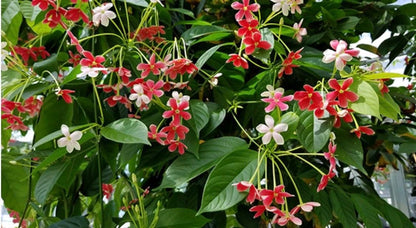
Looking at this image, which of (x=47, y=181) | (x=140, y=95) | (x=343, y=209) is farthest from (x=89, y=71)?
(x=343, y=209)

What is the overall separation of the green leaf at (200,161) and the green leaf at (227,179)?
29 mm

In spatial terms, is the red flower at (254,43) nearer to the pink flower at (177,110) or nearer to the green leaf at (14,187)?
the pink flower at (177,110)

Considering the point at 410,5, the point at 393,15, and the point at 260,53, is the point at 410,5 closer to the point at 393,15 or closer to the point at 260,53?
the point at 393,15

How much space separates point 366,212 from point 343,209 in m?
0.03

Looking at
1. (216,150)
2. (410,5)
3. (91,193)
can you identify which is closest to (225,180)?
(216,150)

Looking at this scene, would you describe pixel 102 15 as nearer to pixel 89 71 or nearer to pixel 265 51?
pixel 89 71

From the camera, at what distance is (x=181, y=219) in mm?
485

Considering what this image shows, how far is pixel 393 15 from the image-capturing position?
844 mm

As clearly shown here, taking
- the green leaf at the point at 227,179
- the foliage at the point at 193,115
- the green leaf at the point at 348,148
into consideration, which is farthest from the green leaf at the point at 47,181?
the green leaf at the point at 348,148

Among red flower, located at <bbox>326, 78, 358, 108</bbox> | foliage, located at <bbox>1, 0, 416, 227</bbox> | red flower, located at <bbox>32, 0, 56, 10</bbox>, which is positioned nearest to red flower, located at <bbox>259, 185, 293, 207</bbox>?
foliage, located at <bbox>1, 0, 416, 227</bbox>

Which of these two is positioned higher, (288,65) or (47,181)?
(288,65)

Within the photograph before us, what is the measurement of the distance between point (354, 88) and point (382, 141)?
432 mm

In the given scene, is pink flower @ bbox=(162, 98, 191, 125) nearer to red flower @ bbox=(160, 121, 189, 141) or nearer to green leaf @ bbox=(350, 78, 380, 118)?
red flower @ bbox=(160, 121, 189, 141)

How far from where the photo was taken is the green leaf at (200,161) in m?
0.45
